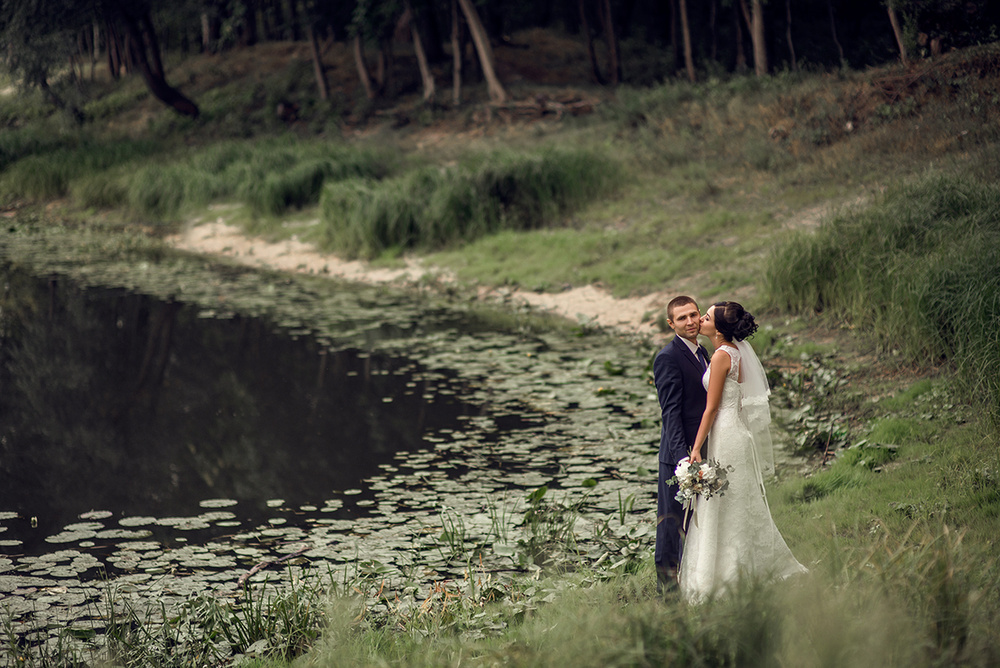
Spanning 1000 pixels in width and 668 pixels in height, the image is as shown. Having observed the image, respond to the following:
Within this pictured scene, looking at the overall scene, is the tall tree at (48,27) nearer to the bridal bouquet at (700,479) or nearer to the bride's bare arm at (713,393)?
the bride's bare arm at (713,393)

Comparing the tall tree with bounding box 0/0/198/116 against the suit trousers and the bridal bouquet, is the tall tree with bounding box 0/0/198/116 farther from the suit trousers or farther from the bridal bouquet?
the bridal bouquet

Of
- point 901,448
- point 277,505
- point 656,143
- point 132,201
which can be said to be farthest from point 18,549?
point 132,201

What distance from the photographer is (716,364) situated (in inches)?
191

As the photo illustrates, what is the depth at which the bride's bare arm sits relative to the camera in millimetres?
4852

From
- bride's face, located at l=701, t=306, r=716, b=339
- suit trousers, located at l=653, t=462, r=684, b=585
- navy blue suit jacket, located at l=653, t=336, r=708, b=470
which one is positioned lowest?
suit trousers, located at l=653, t=462, r=684, b=585

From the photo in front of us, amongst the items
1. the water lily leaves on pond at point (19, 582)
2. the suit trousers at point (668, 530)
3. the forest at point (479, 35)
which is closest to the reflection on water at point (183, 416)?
the water lily leaves on pond at point (19, 582)

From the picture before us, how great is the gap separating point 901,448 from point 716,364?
11.2 ft

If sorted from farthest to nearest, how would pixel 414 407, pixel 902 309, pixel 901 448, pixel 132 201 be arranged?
pixel 132 201
pixel 414 407
pixel 902 309
pixel 901 448

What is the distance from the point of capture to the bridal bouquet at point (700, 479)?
15.7ft

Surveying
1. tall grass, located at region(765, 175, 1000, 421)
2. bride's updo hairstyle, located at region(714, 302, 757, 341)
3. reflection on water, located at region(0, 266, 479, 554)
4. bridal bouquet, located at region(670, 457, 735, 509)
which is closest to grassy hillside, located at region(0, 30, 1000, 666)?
tall grass, located at region(765, 175, 1000, 421)

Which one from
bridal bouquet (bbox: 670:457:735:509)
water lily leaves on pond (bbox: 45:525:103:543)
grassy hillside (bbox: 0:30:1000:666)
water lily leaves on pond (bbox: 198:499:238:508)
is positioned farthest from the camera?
water lily leaves on pond (bbox: 198:499:238:508)

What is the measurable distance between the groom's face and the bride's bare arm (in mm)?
273

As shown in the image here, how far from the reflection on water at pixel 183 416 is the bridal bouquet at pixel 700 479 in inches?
155

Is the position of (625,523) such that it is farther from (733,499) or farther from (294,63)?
(294,63)
